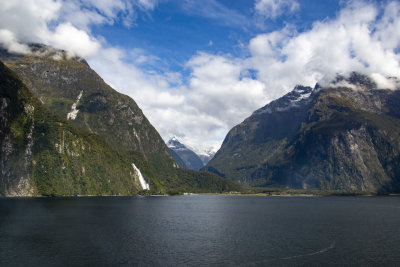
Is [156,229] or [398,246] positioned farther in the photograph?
[156,229]

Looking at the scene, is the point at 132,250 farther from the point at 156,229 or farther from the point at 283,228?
the point at 283,228

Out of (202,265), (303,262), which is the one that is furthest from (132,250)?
(303,262)

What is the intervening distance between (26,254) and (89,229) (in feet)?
121

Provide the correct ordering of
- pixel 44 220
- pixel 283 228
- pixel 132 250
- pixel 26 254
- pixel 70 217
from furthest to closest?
pixel 70 217
pixel 44 220
pixel 283 228
pixel 132 250
pixel 26 254

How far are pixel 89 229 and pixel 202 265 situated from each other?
5614 centimetres

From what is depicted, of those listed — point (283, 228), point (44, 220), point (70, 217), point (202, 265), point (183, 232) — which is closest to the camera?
point (202, 265)

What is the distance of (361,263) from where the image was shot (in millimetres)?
73812

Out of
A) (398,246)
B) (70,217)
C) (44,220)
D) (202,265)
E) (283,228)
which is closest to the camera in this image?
(202,265)

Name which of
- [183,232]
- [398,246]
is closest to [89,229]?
[183,232]

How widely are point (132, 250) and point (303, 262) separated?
129ft

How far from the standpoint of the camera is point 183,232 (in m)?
114

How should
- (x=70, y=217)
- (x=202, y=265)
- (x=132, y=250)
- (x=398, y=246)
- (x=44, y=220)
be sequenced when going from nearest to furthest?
(x=202, y=265)
(x=132, y=250)
(x=398, y=246)
(x=44, y=220)
(x=70, y=217)

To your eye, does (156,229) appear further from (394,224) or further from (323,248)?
(394,224)

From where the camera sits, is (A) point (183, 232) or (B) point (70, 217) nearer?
(A) point (183, 232)
